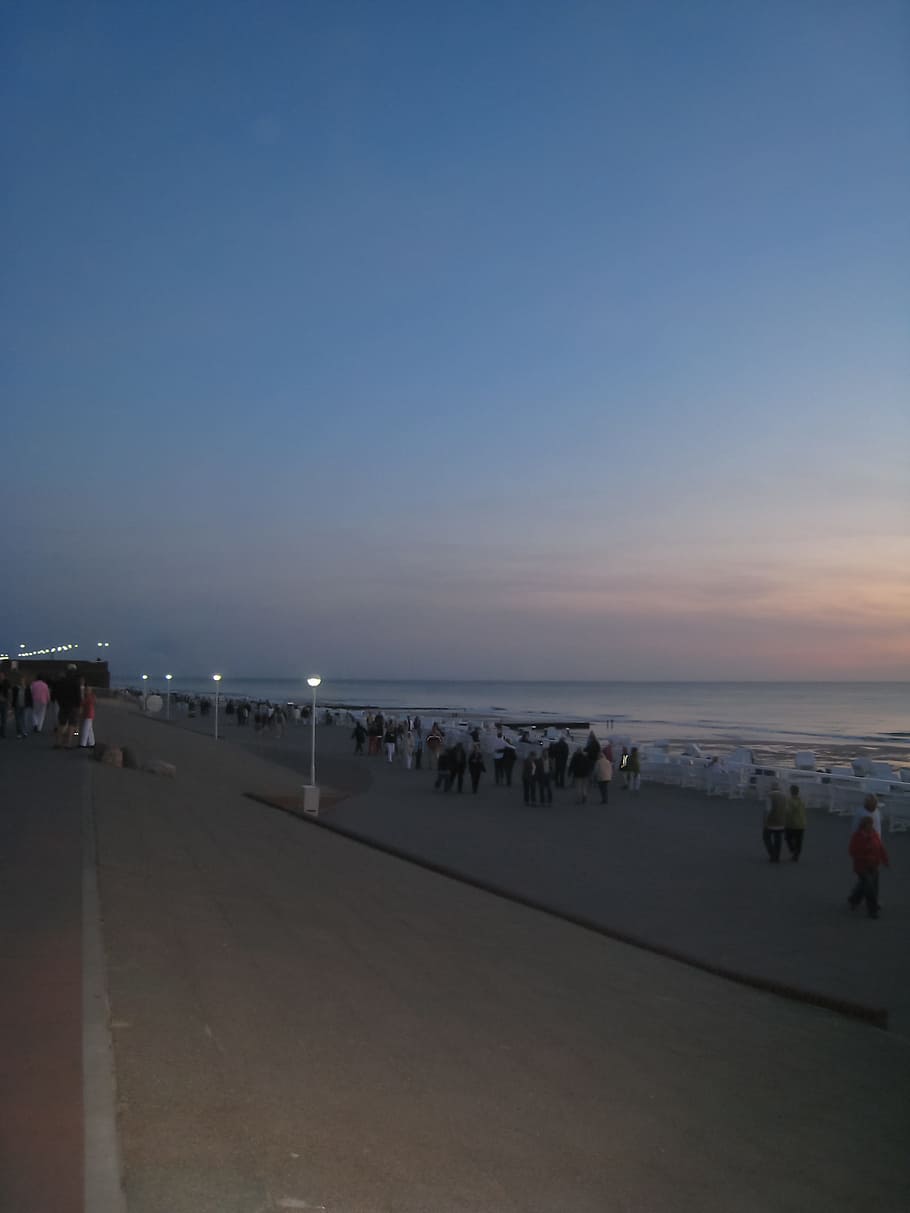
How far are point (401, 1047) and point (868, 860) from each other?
8.84 meters

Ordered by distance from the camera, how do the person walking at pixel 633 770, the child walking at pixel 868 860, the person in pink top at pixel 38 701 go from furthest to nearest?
1. the person walking at pixel 633 770
2. the person in pink top at pixel 38 701
3. the child walking at pixel 868 860

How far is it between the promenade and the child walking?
0.41 metres

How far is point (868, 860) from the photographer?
41.0 feet

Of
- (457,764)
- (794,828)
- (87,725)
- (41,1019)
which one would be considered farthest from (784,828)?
(41,1019)

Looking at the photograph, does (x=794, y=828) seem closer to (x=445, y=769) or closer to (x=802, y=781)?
(x=802, y=781)

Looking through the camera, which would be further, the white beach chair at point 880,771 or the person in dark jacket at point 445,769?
the person in dark jacket at point 445,769

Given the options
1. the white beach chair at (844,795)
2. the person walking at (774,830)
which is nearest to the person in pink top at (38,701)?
the person walking at (774,830)

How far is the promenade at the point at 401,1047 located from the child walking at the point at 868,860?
41 cm

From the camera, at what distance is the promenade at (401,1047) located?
13.0 feet

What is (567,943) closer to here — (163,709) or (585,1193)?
(585,1193)

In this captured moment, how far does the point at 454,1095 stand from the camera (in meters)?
4.97

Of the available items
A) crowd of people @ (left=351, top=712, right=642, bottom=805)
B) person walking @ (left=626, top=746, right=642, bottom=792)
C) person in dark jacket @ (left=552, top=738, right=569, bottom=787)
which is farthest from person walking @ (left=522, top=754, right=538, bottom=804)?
person walking @ (left=626, top=746, right=642, bottom=792)

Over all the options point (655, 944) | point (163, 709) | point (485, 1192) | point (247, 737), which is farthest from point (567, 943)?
point (163, 709)

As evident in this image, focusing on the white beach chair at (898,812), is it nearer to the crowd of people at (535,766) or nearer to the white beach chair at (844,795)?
the white beach chair at (844,795)
